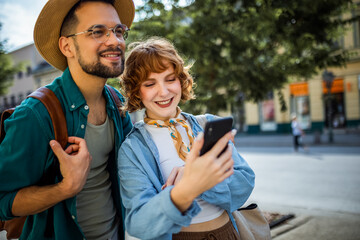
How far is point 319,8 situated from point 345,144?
1319cm

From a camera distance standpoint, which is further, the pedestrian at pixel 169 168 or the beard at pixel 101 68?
the beard at pixel 101 68

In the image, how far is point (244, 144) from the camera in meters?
18.9

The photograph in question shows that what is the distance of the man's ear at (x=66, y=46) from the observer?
1950 millimetres

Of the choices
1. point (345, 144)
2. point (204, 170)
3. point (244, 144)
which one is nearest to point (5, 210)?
point (204, 170)

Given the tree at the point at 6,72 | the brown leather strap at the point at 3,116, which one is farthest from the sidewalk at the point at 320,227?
the tree at the point at 6,72

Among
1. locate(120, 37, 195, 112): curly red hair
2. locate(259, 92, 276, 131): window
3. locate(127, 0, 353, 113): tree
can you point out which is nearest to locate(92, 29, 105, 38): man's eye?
locate(120, 37, 195, 112): curly red hair

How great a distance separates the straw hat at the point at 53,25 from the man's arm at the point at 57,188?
85 centimetres

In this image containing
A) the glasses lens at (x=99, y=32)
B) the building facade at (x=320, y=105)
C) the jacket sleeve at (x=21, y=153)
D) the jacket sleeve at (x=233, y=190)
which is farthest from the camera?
the building facade at (x=320, y=105)

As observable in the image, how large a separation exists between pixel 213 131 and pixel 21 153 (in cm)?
100

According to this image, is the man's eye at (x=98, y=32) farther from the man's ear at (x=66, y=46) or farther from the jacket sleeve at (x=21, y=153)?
the jacket sleeve at (x=21, y=153)

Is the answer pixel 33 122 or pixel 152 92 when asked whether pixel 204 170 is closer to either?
pixel 152 92

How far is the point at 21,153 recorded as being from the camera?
4.84 feet

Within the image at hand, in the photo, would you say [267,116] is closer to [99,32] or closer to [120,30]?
[120,30]

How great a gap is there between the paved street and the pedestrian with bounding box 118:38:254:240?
2.80 meters
